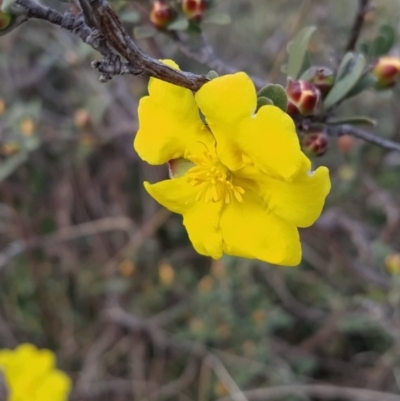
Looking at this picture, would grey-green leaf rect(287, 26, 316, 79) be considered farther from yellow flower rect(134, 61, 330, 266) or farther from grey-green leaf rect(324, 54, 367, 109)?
yellow flower rect(134, 61, 330, 266)

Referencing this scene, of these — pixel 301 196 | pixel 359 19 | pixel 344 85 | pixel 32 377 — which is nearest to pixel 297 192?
pixel 301 196

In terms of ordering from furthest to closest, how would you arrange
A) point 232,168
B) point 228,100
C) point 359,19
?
point 359,19
point 232,168
point 228,100

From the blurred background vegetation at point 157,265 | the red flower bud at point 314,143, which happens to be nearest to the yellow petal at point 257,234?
the red flower bud at point 314,143

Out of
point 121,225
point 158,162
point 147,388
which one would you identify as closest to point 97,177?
point 121,225

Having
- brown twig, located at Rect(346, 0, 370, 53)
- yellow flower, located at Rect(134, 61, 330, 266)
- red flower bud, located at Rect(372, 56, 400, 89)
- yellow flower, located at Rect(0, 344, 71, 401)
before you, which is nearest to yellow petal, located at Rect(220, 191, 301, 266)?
yellow flower, located at Rect(134, 61, 330, 266)

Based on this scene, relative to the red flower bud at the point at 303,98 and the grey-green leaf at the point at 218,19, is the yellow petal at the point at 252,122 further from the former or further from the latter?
the grey-green leaf at the point at 218,19

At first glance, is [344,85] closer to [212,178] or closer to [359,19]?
[212,178]
